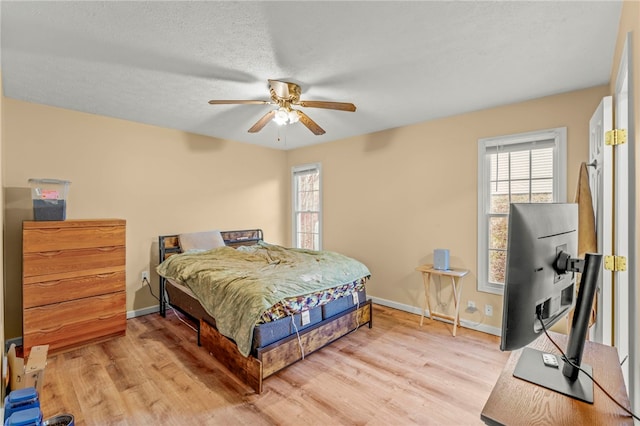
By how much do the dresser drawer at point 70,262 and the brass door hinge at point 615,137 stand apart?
423 centimetres

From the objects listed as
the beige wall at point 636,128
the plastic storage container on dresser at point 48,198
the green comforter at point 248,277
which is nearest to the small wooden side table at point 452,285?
the green comforter at point 248,277

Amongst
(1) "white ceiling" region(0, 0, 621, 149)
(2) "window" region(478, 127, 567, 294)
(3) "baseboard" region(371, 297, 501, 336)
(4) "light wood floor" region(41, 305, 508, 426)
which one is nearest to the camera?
(1) "white ceiling" region(0, 0, 621, 149)

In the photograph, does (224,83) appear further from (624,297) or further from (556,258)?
(624,297)

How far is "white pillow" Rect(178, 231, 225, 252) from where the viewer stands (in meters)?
3.96

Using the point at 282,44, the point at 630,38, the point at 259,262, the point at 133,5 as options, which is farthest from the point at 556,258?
the point at 259,262

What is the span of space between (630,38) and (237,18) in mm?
1981

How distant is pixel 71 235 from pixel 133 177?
3.62 ft

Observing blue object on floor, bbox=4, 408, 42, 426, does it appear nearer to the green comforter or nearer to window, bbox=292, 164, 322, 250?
the green comforter

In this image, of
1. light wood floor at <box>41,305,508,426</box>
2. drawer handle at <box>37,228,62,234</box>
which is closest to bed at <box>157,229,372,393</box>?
light wood floor at <box>41,305,508,426</box>

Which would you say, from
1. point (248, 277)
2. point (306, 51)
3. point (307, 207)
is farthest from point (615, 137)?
point (307, 207)

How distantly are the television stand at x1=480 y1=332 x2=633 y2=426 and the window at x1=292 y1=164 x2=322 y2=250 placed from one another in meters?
4.14

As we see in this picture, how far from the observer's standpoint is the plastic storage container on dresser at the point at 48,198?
9.07 ft

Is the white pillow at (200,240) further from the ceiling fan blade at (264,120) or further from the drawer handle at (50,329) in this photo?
the ceiling fan blade at (264,120)

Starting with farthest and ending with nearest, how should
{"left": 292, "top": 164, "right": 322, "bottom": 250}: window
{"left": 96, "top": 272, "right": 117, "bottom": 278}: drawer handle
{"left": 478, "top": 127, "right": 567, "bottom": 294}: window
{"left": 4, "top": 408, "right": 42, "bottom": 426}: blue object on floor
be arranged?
{"left": 292, "top": 164, "right": 322, "bottom": 250}: window, {"left": 96, "top": 272, "right": 117, "bottom": 278}: drawer handle, {"left": 478, "top": 127, "right": 567, "bottom": 294}: window, {"left": 4, "top": 408, "right": 42, "bottom": 426}: blue object on floor
